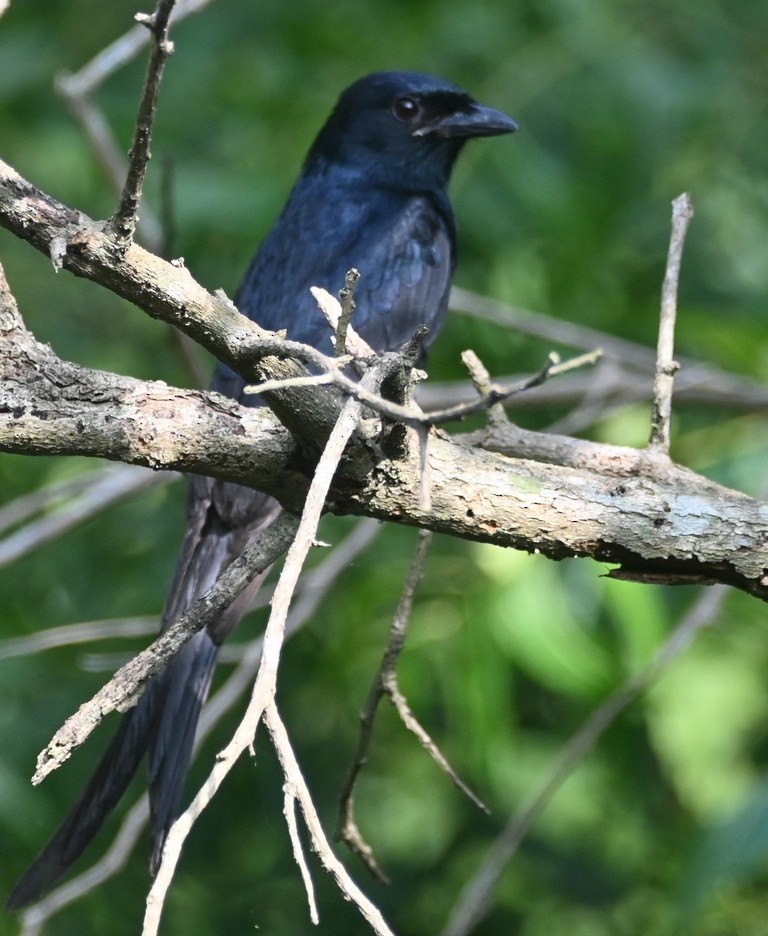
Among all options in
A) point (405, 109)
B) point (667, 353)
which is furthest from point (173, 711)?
point (405, 109)

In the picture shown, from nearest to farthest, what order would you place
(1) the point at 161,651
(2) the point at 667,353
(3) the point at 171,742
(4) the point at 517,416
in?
1. (1) the point at 161,651
2. (2) the point at 667,353
3. (3) the point at 171,742
4. (4) the point at 517,416

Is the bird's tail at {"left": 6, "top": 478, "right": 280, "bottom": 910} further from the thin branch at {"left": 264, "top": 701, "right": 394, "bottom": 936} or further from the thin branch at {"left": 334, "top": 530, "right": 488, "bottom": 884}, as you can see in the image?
the thin branch at {"left": 264, "top": 701, "right": 394, "bottom": 936}

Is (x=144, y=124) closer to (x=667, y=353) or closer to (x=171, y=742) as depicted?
(x=667, y=353)

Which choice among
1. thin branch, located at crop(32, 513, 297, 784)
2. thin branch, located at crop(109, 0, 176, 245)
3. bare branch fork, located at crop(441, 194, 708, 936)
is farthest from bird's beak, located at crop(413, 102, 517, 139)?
thin branch, located at crop(109, 0, 176, 245)

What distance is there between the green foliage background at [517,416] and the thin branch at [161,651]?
1.59 m

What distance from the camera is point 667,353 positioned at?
2.20 m

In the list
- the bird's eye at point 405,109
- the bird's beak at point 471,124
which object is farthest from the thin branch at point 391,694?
the bird's eye at point 405,109

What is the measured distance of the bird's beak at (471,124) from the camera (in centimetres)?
384

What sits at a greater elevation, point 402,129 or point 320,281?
point 402,129

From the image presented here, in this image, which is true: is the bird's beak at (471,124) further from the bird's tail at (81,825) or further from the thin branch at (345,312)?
the thin branch at (345,312)

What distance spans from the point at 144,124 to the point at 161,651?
0.64 m

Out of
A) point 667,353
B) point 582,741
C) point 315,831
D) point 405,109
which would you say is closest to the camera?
point 315,831

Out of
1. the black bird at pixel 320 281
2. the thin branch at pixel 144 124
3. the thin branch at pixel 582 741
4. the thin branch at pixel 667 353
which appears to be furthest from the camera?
the thin branch at pixel 582 741

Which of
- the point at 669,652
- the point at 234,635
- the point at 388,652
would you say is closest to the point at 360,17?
the point at 234,635
